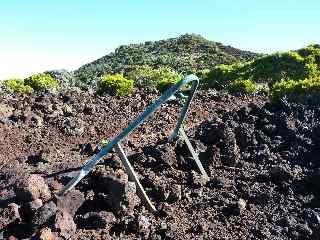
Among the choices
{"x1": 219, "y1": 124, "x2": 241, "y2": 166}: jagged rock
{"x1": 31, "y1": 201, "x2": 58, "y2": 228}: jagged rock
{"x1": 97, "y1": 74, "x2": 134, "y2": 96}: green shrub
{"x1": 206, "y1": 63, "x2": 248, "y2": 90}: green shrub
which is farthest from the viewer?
{"x1": 206, "y1": 63, "x2": 248, "y2": 90}: green shrub

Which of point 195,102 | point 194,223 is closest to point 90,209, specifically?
point 194,223

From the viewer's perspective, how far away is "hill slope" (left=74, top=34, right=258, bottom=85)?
4488 cm

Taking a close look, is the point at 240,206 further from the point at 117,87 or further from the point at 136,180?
the point at 117,87

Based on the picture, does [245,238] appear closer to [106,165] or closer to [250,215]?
[250,215]

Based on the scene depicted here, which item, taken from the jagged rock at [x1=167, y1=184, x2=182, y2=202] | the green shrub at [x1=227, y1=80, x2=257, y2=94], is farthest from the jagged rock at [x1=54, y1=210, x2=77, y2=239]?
the green shrub at [x1=227, y1=80, x2=257, y2=94]

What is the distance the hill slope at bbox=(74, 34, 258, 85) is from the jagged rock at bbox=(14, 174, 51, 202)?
107ft

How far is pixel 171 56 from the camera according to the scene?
50.4 meters

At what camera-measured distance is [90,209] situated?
7480mm

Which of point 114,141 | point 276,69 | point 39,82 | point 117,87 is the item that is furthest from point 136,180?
point 276,69

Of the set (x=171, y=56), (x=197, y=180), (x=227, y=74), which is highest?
(x=197, y=180)

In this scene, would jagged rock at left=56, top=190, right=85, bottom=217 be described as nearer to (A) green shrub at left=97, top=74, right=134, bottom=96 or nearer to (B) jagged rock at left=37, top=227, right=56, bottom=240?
(B) jagged rock at left=37, top=227, right=56, bottom=240

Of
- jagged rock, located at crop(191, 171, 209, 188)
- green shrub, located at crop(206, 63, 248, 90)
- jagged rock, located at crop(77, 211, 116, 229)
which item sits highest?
jagged rock, located at crop(77, 211, 116, 229)

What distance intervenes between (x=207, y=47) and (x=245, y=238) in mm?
47770

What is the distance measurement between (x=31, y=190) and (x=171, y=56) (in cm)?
4348
